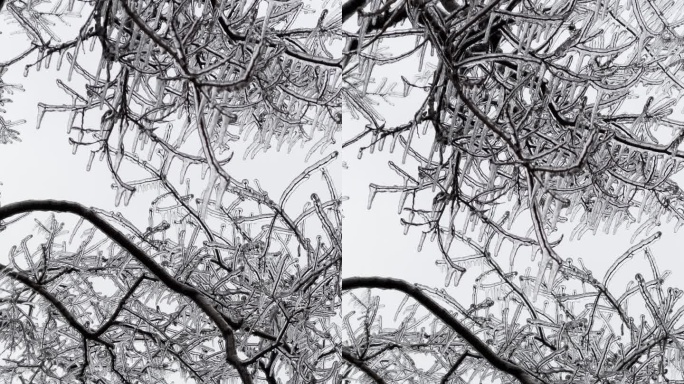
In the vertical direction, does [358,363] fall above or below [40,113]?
below

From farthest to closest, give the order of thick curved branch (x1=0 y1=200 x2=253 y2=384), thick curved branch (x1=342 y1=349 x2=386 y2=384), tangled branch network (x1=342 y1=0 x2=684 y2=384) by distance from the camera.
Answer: thick curved branch (x1=342 y1=349 x2=386 y2=384) → tangled branch network (x1=342 y1=0 x2=684 y2=384) → thick curved branch (x1=0 y1=200 x2=253 y2=384)

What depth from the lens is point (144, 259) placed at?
1.54m

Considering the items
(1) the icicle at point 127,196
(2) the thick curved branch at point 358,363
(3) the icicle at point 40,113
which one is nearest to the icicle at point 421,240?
(2) the thick curved branch at point 358,363

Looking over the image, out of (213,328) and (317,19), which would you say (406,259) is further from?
(317,19)

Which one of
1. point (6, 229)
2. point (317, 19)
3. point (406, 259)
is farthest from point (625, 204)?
point (6, 229)

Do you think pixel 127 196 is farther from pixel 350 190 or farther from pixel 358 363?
pixel 358 363

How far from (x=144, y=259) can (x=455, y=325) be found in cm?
61

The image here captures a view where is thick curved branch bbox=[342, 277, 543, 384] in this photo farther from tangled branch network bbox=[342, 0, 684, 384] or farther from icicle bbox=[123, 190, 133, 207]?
icicle bbox=[123, 190, 133, 207]

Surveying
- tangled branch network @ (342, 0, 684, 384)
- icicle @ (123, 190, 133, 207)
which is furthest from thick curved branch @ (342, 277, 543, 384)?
icicle @ (123, 190, 133, 207)

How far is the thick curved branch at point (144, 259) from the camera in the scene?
4.66ft

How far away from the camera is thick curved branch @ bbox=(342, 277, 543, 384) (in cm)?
160

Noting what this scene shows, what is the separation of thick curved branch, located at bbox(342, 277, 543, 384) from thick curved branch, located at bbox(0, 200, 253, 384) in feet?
1.01

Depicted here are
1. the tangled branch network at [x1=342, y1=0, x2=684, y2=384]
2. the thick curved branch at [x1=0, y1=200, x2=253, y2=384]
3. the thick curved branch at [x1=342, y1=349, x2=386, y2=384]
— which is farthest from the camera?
the thick curved branch at [x1=342, y1=349, x2=386, y2=384]

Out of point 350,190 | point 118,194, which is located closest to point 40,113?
point 118,194
